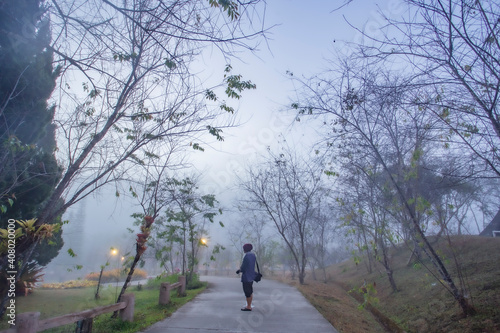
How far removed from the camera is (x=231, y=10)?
12.1 feet

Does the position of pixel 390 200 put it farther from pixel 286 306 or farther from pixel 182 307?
pixel 182 307

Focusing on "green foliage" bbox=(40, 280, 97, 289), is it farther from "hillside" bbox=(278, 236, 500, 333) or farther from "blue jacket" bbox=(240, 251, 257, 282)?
"hillside" bbox=(278, 236, 500, 333)

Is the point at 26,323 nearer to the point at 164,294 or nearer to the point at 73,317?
the point at 73,317

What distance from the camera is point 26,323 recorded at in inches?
134

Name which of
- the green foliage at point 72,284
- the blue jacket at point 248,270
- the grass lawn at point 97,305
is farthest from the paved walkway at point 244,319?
the green foliage at point 72,284

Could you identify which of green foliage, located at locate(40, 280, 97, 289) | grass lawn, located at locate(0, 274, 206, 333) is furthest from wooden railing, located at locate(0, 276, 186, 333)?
green foliage, located at locate(40, 280, 97, 289)

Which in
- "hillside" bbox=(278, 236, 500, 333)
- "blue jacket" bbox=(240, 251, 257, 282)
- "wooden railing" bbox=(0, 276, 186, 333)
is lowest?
"hillside" bbox=(278, 236, 500, 333)

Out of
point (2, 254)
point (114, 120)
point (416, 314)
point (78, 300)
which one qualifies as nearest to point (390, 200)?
point (416, 314)

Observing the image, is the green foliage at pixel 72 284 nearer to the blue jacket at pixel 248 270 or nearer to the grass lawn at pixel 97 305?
the grass lawn at pixel 97 305

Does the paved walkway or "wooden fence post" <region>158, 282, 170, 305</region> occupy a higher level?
"wooden fence post" <region>158, 282, 170, 305</region>

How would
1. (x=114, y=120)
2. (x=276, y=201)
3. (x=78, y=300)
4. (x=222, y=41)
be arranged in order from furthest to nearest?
1. (x=276, y=201)
2. (x=78, y=300)
3. (x=114, y=120)
4. (x=222, y=41)

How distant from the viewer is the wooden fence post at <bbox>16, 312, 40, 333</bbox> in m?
3.39

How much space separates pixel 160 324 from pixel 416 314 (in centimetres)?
651

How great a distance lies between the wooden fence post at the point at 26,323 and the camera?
3.39 meters
